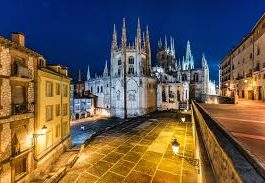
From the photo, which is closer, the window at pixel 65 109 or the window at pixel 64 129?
the window at pixel 64 129

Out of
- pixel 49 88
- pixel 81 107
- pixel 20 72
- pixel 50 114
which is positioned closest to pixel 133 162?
pixel 50 114

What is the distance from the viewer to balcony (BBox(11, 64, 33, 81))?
45.5ft

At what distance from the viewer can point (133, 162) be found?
1619 cm

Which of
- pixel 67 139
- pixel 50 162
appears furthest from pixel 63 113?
pixel 50 162

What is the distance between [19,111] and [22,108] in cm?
50

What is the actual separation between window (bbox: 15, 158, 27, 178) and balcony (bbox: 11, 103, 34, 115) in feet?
12.6

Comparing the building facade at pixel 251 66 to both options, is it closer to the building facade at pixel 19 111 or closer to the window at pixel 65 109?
the window at pixel 65 109

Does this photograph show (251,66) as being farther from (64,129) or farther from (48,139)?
(48,139)

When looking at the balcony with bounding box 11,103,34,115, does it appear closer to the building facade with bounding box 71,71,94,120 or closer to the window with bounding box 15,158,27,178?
the window with bounding box 15,158,27,178

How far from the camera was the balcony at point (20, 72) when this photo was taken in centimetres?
1387

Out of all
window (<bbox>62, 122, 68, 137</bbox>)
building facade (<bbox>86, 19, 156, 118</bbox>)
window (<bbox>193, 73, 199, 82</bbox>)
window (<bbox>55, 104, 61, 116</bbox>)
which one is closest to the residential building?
window (<bbox>55, 104, 61, 116</bbox>)

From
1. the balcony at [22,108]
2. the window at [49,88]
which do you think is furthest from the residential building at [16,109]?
the window at [49,88]

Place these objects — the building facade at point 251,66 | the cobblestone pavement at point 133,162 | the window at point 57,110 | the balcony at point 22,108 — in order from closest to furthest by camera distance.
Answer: the cobblestone pavement at point 133,162, the balcony at point 22,108, the window at point 57,110, the building facade at point 251,66

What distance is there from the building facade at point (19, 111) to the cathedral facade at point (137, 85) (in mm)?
36122
